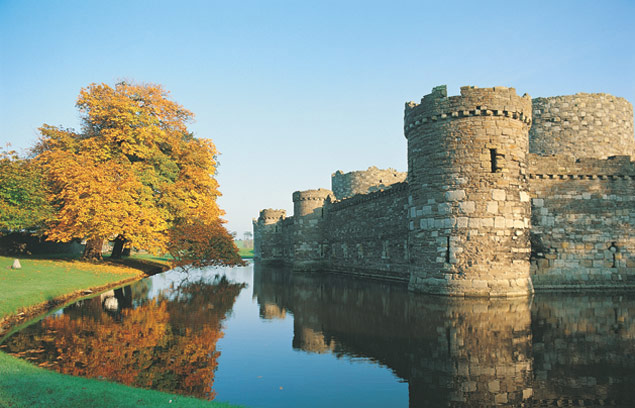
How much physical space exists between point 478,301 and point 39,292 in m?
15.8

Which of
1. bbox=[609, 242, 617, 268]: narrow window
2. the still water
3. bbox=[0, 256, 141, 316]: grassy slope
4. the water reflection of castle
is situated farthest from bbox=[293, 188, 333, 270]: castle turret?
bbox=[609, 242, 617, 268]: narrow window

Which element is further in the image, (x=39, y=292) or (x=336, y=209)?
(x=336, y=209)

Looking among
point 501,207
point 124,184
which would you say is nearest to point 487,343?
point 501,207

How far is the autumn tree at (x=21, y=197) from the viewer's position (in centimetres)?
2345

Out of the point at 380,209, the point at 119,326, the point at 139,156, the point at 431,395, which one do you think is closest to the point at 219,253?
the point at 139,156

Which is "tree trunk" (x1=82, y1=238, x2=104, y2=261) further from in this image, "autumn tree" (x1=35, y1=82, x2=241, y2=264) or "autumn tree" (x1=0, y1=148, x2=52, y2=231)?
"autumn tree" (x1=0, y1=148, x2=52, y2=231)

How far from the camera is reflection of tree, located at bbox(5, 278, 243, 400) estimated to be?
290 inches

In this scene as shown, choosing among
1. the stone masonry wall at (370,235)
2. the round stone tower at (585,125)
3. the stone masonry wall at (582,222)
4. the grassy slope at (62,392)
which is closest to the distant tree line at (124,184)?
the stone masonry wall at (370,235)

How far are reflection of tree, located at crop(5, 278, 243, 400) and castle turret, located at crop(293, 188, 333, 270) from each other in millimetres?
23020

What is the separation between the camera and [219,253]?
27.5 metres

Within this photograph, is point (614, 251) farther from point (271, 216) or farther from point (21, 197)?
point (271, 216)

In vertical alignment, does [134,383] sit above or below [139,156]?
below

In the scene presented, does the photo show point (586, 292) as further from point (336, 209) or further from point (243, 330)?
point (336, 209)

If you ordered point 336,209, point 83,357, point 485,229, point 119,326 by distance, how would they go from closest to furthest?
1. point 83,357
2. point 119,326
3. point 485,229
4. point 336,209
